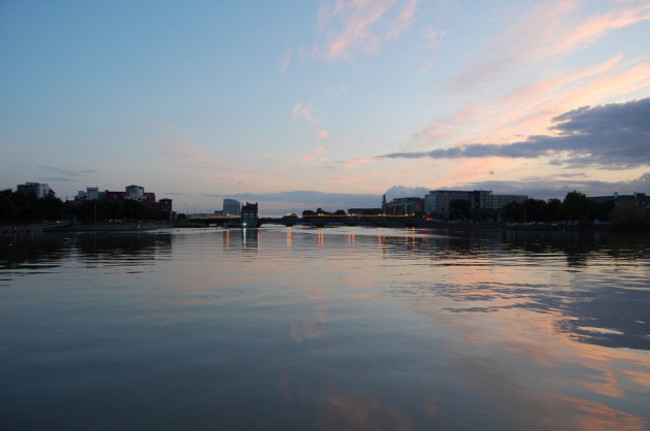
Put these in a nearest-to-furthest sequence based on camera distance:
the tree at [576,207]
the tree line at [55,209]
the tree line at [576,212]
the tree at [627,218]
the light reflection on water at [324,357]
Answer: the light reflection on water at [324,357]
the tree line at [55,209]
the tree at [627,218]
the tree line at [576,212]
the tree at [576,207]

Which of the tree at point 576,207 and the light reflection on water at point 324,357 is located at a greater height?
the tree at point 576,207

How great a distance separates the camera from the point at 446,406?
24.8 ft

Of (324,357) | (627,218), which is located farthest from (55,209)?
(627,218)

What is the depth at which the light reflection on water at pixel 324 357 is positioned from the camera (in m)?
7.30

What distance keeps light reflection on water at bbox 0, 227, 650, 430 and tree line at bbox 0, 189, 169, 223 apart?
116585mm

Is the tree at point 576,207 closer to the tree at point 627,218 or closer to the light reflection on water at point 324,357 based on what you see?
the tree at point 627,218

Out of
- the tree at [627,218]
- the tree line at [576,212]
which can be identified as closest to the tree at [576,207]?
the tree line at [576,212]

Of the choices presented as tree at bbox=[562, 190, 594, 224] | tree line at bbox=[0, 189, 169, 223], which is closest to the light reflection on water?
tree line at bbox=[0, 189, 169, 223]

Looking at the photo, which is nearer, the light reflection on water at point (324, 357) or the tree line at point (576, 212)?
the light reflection on water at point (324, 357)

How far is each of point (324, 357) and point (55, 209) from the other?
153m

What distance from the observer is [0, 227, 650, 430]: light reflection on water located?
24.0 feet

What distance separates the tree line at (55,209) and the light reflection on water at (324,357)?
4590 inches

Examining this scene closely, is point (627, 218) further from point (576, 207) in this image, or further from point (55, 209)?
point (55, 209)

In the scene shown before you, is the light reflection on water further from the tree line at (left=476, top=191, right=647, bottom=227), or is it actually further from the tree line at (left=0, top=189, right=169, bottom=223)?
the tree line at (left=476, top=191, right=647, bottom=227)
